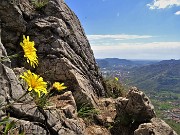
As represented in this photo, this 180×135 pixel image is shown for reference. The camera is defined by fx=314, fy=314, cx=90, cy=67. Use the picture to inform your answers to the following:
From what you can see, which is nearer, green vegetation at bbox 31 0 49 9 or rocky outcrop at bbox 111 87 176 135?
rocky outcrop at bbox 111 87 176 135

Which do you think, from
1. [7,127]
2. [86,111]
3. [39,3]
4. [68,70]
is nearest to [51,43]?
[68,70]

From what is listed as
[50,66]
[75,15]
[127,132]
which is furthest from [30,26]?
[127,132]

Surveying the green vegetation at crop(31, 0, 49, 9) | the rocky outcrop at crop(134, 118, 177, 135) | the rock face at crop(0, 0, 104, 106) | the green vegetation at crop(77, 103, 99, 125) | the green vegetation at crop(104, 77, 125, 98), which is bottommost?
the rocky outcrop at crop(134, 118, 177, 135)

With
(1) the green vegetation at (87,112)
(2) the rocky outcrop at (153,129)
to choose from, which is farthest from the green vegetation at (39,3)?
(2) the rocky outcrop at (153,129)

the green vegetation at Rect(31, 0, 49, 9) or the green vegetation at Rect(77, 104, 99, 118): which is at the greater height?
the green vegetation at Rect(31, 0, 49, 9)

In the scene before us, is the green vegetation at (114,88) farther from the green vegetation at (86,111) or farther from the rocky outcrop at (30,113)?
the rocky outcrop at (30,113)

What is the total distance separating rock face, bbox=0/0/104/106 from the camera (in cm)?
917

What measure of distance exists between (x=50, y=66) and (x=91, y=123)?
2.05m

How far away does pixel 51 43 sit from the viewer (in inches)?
373

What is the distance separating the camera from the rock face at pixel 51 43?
9.17 m

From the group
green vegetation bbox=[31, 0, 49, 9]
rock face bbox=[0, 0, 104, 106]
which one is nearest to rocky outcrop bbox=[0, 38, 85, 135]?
rock face bbox=[0, 0, 104, 106]

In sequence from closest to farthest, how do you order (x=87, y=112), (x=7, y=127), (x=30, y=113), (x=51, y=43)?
(x=7, y=127) → (x=30, y=113) → (x=87, y=112) → (x=51, y=43)

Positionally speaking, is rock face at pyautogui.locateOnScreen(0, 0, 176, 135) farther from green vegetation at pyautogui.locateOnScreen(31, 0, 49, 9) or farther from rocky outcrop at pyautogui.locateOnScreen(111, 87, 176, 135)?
green vegetation at pyautogui.locateOnScreen(31, 0, 49, 9)

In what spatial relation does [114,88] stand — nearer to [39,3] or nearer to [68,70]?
[68,70]
